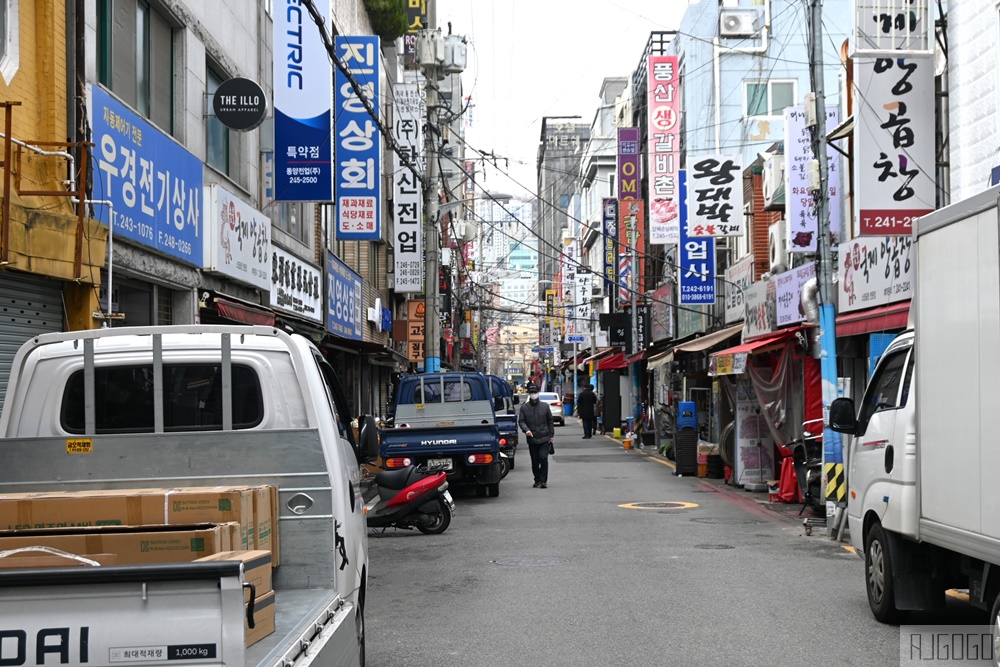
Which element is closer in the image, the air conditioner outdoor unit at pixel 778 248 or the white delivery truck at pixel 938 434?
the white delivery truck at pixel 938 434

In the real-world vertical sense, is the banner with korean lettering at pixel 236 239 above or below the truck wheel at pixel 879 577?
above

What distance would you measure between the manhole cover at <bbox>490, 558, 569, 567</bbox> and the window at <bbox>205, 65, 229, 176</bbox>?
325 inches

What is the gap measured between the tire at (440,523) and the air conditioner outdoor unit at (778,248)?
10538mm

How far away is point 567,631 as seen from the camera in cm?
849

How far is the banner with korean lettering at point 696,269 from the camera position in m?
27.4

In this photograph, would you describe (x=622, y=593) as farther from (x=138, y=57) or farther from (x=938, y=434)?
(x=138, y=57)

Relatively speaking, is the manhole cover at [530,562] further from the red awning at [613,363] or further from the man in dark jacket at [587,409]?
the man in dark jacket at [587,409]

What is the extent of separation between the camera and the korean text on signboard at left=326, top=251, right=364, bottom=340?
1014 inches

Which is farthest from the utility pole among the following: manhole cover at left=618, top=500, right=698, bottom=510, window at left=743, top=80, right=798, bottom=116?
window at left=743, top=80, right=798, bottom=116

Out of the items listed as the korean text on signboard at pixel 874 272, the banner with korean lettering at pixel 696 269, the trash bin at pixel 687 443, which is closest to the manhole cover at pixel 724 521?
the korean text on signboard at pixel 874 272

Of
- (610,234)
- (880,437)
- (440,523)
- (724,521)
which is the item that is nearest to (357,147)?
(440,523)

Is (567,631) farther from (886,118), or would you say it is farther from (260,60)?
(260,60)

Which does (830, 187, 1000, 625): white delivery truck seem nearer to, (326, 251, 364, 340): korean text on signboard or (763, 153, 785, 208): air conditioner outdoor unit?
(763, 153, 785, 208): air conditioner outdoor unit

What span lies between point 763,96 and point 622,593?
2802 cm
